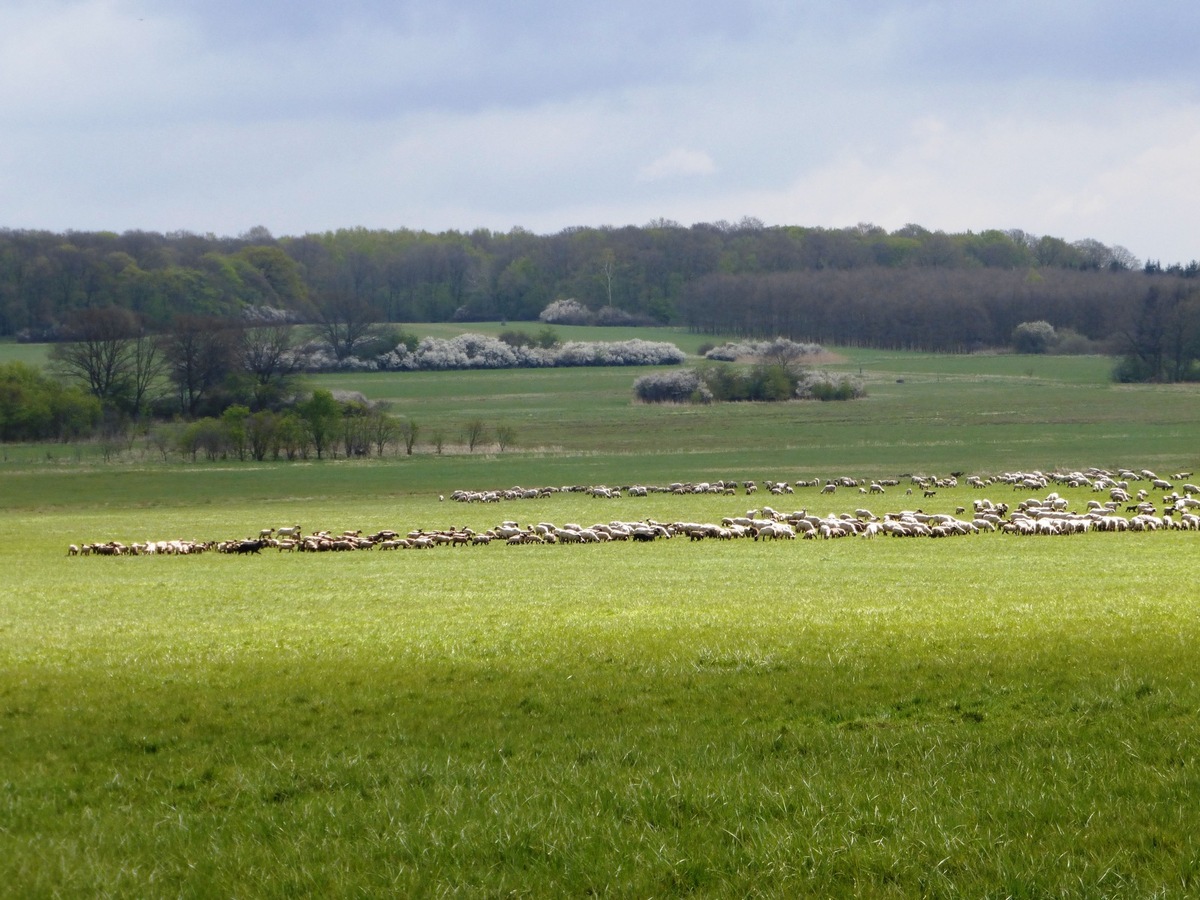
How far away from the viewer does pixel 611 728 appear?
970 cm

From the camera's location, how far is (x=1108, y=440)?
70.1 m

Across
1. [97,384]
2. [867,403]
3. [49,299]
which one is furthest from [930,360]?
[49,299]

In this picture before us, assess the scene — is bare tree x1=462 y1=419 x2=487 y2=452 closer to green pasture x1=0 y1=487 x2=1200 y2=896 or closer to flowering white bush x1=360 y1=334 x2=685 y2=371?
green pasture x1=0 y1=487 x2=1200 y2=896

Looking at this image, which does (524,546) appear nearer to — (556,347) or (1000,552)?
(1000,552)

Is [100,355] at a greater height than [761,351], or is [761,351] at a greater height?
[761,351]

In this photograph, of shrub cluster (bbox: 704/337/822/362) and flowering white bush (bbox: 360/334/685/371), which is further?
flowering white bush (bbox: 360/334/685/371)

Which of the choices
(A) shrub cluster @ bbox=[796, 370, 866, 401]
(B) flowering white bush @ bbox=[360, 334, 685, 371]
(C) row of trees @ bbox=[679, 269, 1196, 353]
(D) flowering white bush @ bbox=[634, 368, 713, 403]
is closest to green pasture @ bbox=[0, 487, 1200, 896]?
(A) shrub cluster @ bbox=[796, 370, 866, 401]

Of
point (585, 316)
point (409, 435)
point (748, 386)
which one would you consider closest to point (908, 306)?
point (585, 316)

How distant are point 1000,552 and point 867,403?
244 ft

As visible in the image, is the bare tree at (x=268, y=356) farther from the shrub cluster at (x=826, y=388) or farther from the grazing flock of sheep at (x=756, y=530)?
the grazing flock of sheep at (x=756, y=530)

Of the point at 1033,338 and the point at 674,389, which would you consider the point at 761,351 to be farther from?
the point at 1033,338

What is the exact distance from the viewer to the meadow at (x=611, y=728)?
6594 millimetres

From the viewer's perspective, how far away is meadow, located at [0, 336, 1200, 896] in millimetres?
6594

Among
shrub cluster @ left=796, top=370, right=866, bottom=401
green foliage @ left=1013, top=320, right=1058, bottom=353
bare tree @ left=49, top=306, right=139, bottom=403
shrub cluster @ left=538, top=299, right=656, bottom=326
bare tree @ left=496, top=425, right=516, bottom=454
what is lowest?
bare tree @ left=496, top=425, right=516, bottom=454
